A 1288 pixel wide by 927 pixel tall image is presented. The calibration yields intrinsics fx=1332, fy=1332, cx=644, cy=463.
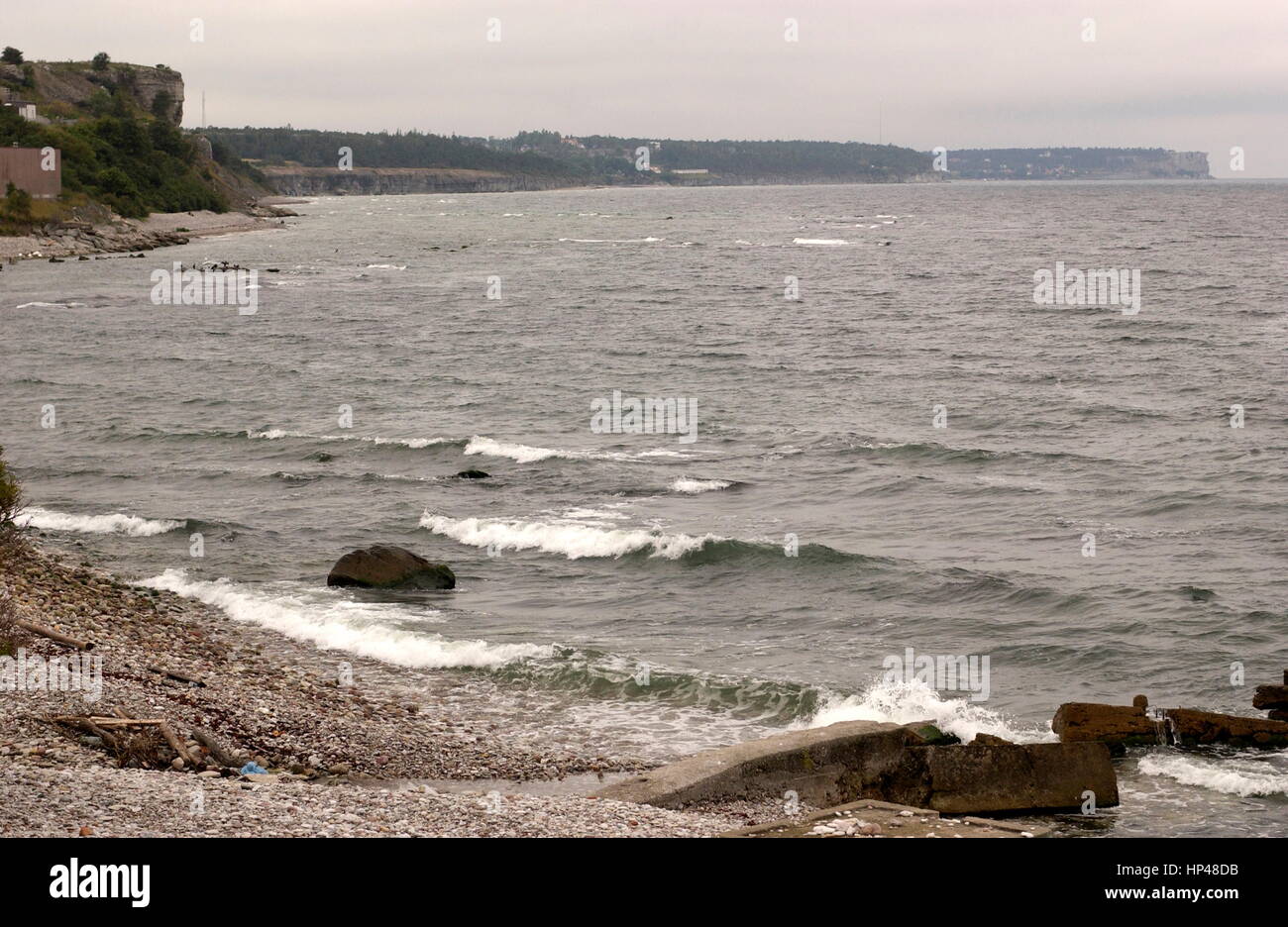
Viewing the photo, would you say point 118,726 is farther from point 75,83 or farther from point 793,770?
point 75,83

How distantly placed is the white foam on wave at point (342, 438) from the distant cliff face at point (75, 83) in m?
145

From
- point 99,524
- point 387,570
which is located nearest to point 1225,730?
point 387,570

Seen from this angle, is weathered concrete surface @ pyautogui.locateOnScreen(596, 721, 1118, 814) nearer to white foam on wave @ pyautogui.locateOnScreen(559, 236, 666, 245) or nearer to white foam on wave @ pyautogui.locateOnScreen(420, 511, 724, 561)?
white foam on wave @ pyautogui.locateOnScreen(420, 511, 724, 561)

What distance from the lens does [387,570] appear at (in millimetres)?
22609

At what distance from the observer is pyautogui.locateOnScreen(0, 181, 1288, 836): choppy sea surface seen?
18500mm

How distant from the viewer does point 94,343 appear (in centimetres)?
5609

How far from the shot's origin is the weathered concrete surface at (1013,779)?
44.9ft

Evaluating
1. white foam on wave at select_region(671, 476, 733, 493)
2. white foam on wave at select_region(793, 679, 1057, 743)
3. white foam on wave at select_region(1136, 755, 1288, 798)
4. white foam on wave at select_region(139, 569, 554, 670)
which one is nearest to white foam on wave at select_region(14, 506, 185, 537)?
white foam on wave at select_region(139, 569, 554, 670)

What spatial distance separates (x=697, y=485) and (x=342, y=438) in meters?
11.6

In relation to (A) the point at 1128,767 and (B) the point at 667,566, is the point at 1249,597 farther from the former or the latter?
(B) the point at 667,566

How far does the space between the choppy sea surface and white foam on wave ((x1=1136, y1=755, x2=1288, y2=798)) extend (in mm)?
40

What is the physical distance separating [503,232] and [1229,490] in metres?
133
